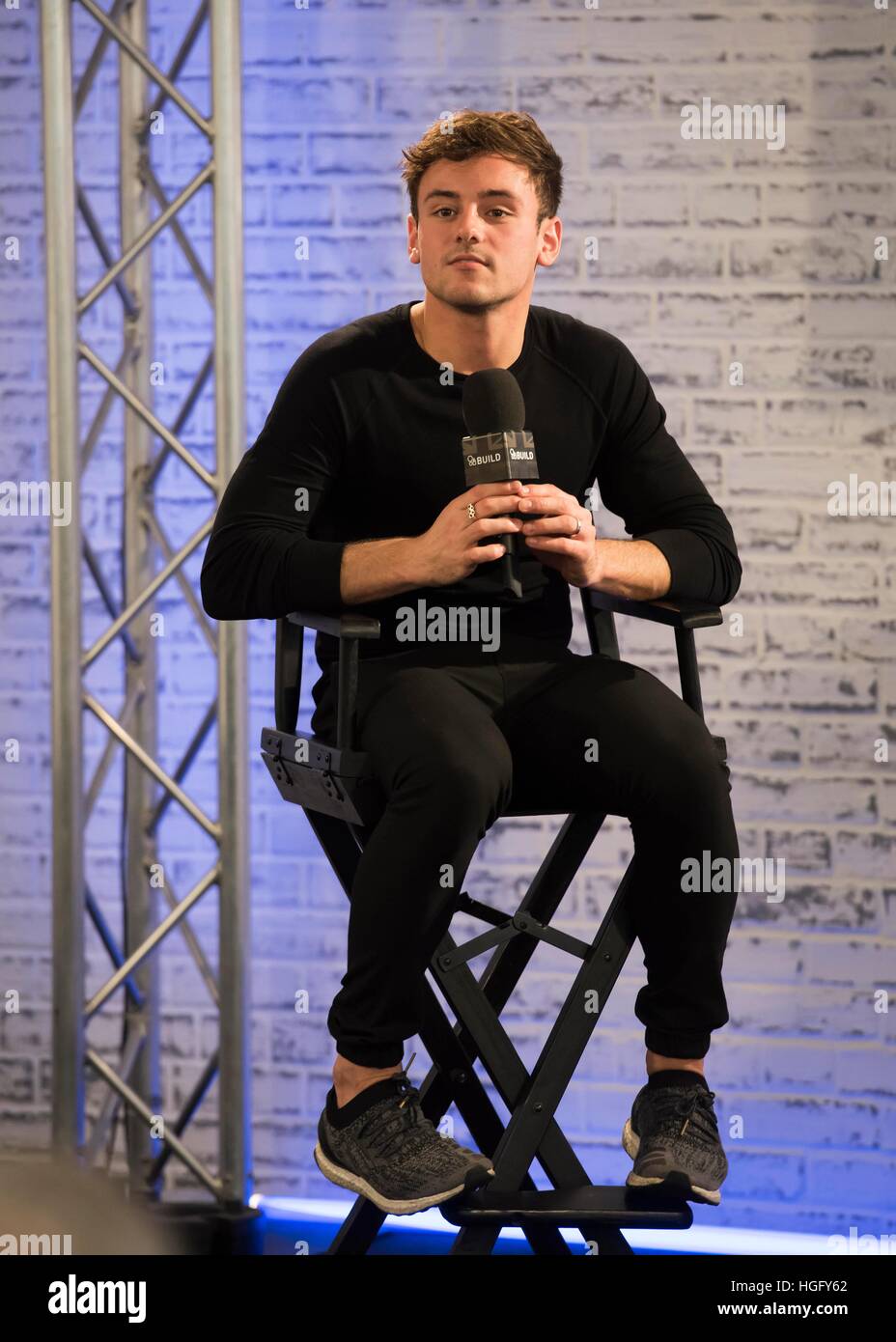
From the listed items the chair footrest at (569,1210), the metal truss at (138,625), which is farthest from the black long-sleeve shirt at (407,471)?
the metal truss at (138,625)

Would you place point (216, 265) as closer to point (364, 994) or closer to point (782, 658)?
point (782, 658)

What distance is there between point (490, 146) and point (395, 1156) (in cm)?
130

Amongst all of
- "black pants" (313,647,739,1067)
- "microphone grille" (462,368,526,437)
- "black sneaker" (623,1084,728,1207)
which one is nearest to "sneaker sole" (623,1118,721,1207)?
"black sneaker" (623,1084,728,1207)

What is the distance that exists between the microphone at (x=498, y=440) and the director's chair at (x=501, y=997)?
202 mm

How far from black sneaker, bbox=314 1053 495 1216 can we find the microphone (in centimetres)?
63

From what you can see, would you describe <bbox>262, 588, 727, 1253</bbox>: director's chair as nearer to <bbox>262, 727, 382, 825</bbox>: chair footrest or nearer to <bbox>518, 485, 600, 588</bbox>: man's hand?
<bbox>262, 727, 382, 825</bbox>: chair footrest

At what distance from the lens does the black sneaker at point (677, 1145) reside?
5.98 ft

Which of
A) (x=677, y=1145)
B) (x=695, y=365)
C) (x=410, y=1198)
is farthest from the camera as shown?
(x=695, y=365)

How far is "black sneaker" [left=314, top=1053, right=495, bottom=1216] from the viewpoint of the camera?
1.76 m

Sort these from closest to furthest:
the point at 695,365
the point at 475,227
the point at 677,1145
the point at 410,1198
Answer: the point at 410,1198, the point at 677,1145, the point at 475,227, the point at 695,365

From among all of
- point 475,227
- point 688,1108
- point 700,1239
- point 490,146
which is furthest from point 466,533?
point 700,1239

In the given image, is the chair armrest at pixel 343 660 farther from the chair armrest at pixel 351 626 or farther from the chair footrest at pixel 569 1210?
the chair footrest at pixel 569 1210

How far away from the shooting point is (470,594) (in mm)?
2020

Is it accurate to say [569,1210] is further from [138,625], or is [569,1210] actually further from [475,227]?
[138,625]
